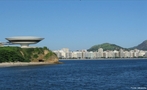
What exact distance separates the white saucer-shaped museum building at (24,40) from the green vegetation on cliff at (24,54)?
4197 mm

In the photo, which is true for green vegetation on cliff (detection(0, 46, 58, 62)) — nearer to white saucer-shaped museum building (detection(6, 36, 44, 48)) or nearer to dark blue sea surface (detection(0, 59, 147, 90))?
white saucer-shaped museum building (detection(6, 36, 44, 48))

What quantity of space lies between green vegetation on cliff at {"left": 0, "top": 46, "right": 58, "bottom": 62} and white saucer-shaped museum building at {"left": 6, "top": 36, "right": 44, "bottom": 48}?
4.20 m

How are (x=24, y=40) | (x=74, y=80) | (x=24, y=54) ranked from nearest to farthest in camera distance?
(x=74, y=80)
(x=24, y=54)
(x=24, y=40)

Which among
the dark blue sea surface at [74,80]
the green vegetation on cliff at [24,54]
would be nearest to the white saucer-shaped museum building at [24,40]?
the green vegetation on cliff at [24,54]

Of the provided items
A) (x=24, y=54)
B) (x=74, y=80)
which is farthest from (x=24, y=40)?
(x=74, y=80)

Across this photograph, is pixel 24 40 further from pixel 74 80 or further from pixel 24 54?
pixel 74 80

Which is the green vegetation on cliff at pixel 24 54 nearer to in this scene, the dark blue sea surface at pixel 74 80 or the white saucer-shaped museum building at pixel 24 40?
the white saucer-shaped museum building at pixel 24 40

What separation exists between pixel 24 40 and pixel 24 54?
8531mm

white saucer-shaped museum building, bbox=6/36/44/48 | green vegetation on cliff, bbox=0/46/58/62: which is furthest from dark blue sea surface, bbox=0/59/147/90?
white saucer-shaped museum building, bbox=6/36/44/48

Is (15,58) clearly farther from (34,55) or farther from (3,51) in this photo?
(34,55)

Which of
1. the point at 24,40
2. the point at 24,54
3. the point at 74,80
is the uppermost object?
the point at 24,40

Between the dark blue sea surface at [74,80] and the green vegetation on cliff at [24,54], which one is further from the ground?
the green vegetation on cliff at [24,54]

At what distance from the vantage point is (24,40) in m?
102

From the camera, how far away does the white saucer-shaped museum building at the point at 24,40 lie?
332 ft
